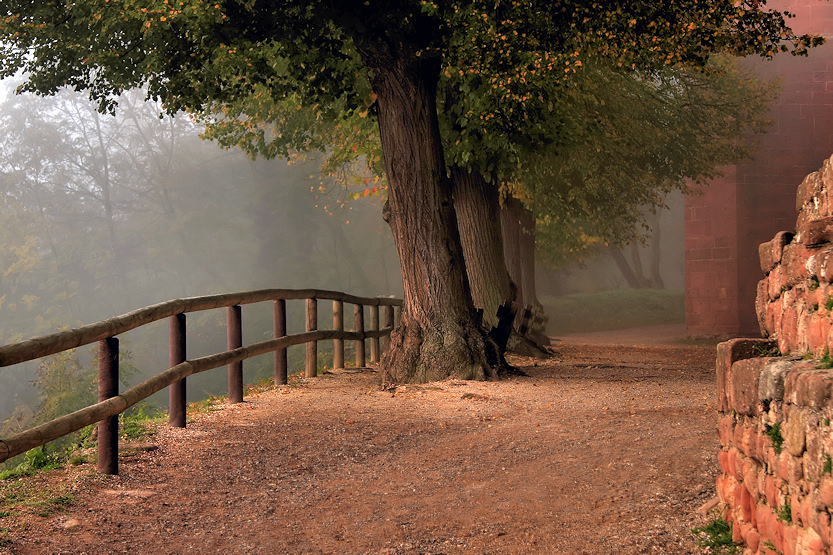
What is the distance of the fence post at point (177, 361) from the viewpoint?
6961 millimetres

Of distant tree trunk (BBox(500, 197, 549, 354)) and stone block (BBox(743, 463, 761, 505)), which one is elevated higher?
distant tree trunk (BBox(500, 197, 549, 354))

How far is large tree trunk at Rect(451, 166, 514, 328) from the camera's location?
14.4 m

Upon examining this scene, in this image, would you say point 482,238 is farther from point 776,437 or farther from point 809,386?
point 809,386

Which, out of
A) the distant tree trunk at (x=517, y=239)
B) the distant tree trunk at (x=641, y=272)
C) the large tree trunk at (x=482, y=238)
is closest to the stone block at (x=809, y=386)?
the large tree trunk at (x=482, y=238)

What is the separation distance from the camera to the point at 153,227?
4909cm

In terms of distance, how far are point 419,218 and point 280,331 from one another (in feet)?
7.92

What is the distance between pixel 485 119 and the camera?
36.8 feet

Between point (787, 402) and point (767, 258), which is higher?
point (767, 258)

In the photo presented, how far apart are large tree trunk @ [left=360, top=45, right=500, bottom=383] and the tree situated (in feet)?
0.05

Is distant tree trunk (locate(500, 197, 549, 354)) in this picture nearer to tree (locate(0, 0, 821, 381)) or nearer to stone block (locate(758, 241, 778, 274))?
tree (locate(0, 0, 821, 381))

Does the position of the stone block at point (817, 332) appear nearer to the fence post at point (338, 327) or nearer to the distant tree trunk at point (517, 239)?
the fence post at point (338, 327)

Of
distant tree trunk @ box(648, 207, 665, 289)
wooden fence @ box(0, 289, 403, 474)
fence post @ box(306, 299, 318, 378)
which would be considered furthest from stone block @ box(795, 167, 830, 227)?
distant tree trunk @ box(648, 207, 665, 289)

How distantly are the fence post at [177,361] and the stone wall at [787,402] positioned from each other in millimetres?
4519

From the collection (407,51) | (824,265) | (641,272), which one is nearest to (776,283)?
(824,265)
